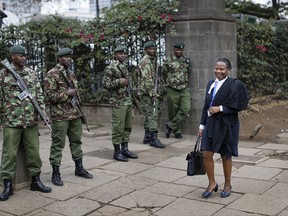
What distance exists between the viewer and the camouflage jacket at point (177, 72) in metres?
9.20

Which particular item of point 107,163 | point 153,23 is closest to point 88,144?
point 107,163

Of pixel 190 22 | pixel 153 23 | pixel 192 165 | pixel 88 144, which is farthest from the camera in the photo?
pixel 153 23

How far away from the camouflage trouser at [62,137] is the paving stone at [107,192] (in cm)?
68

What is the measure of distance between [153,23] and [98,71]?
2550mm

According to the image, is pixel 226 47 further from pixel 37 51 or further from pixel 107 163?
pixel 37 51

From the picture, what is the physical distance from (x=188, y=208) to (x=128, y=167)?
6.69 feet

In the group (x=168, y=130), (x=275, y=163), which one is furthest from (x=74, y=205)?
(x=168, y=130)

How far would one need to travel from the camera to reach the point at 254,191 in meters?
5.58

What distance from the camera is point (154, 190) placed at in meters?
5.77

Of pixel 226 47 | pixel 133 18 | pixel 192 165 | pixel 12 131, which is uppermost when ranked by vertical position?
pixel 133 18

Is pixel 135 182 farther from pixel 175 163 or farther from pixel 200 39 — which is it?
pixel 200 39

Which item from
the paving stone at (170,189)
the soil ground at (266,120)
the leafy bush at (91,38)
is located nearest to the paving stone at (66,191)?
the paving stone at (170,189)

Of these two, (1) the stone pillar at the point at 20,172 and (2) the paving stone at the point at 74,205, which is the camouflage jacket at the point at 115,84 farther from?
(2) the paving stone at the point at 74,205

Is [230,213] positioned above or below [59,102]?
below
